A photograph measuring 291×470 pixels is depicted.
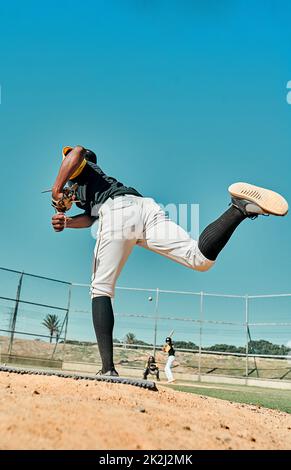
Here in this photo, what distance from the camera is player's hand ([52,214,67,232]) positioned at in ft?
12.3

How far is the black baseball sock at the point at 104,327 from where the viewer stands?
3340 mm

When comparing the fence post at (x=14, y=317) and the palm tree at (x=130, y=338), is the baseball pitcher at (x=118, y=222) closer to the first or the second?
the fence post at (x=14, y=317)

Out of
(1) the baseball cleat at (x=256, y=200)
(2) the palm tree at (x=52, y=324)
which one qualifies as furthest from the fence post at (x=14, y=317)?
(1) the baseball cleat at (x=256, y=200)

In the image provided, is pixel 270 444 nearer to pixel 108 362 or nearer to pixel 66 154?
pixel 108 362

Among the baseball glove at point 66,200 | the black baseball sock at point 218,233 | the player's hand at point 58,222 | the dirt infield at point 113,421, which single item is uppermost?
the baseball glove at point 66,200

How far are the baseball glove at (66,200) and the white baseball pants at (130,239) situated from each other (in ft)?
1.16

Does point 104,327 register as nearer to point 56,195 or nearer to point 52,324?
point 56,195

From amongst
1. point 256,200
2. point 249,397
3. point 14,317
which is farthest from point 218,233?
point 14,317

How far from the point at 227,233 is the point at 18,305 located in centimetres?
1347

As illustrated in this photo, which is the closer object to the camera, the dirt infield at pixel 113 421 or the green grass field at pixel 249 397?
the dirt infield at pixel 113 421

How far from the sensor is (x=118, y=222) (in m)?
3.49

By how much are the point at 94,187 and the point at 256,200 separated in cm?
137

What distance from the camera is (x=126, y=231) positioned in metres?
3.47
